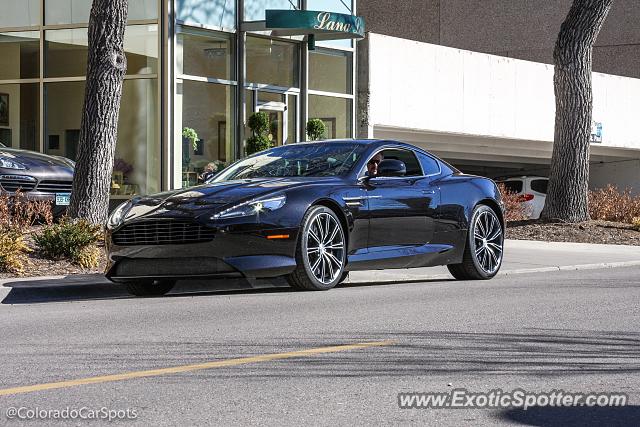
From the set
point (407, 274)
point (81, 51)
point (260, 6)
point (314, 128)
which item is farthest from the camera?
point (314, 128)

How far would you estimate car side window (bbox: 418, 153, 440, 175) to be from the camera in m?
13.4

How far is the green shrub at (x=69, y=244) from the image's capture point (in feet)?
44.9

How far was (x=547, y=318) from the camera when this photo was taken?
963 cm

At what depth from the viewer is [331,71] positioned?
92.6 ft

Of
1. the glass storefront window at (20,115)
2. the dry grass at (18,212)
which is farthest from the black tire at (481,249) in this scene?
the glass storefront window at (20,115)

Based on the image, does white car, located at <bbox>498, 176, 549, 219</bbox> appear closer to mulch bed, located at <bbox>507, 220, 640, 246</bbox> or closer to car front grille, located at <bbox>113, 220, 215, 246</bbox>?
mulch bed, located at <bbox>507, 220, 640, 246</bbox>

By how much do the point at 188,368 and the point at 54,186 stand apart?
11.2 meters

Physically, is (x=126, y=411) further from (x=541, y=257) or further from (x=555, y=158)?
(x=555, y=158)

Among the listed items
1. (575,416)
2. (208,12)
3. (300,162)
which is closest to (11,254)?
(300,162)

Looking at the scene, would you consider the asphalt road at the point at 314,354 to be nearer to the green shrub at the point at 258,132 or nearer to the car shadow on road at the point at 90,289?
the car shadow on road at the point at 90,289

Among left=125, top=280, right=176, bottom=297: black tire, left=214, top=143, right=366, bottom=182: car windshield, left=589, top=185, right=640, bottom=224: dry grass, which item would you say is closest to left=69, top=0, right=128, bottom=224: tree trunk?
left=214, top=143, right=366, bottom=182: car windshield

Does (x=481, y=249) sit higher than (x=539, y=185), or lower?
lower

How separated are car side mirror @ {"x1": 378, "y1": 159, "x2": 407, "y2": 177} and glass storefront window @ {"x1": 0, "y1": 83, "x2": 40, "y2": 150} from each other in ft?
45.3

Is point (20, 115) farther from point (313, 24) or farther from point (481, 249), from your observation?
point (481, 249)
